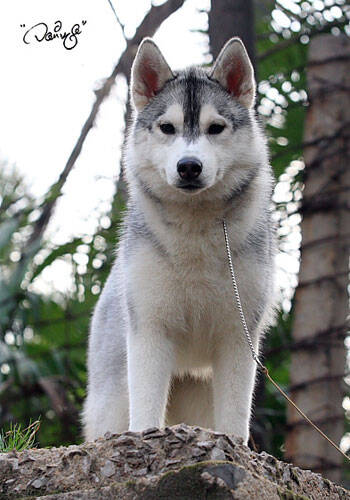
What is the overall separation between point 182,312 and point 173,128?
101cm

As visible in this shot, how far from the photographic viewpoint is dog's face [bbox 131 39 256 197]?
14.5 feet

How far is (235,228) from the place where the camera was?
4.70m

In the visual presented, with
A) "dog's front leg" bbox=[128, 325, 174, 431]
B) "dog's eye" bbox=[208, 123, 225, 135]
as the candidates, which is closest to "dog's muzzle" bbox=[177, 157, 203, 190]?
"dog's eye" bbox=[208, 123, 225, 135]

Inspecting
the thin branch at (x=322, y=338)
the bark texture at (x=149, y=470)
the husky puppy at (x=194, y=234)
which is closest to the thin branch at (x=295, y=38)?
the thin branch at (x=322, y=338)

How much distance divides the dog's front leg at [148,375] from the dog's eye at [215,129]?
1.10 m

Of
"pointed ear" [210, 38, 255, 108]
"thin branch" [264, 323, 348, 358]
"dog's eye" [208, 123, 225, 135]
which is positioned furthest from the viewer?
"thin branch" [264, 323, 348, 358]

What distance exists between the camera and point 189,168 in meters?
4.31

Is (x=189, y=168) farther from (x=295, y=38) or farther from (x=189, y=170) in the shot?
(x=295, y=38)

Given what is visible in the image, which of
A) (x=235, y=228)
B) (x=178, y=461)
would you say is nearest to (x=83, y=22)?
(x=235, y=228)

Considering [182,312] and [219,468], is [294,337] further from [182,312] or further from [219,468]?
[219,468]

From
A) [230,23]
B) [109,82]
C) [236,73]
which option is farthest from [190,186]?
[109,82]

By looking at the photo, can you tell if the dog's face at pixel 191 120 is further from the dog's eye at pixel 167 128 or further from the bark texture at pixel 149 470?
the bark texture at pixel 149 470

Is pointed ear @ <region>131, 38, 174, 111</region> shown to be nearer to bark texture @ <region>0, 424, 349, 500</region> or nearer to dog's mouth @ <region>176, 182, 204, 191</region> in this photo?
dog's mouth @ <region>176, 182, 204, 191</region>

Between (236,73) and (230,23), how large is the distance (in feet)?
8.99
